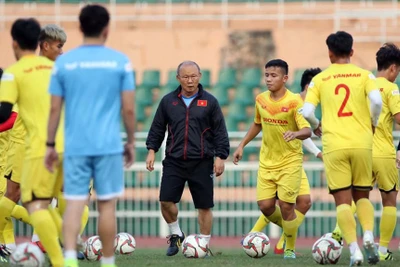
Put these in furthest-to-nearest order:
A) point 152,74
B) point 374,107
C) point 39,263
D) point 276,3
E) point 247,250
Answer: point 276,3, point 152,74, point 247,250, point 374,107, point 39,263

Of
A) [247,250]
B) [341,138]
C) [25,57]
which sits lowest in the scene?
[247,250]

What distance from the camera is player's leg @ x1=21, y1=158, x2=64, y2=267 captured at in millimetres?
8641

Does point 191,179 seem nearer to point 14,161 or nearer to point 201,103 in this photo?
point 201,103

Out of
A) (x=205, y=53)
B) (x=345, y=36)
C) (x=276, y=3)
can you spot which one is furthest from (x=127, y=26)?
(x=345, y=36)

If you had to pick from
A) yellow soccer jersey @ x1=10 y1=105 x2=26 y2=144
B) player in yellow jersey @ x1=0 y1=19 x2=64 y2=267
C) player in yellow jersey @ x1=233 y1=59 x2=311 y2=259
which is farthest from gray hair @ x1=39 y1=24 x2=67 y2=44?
player in yellow jersey @ x1=233 y1=59 x2=311 y2=259

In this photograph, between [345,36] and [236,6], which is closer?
[345,36]

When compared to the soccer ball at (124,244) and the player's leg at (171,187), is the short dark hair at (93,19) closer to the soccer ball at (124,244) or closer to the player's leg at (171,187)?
the soccer ball at (124,244)

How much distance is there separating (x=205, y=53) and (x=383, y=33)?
401cm

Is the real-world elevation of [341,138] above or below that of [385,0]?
below

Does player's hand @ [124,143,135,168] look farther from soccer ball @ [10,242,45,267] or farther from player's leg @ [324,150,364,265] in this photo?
player's leg @ [324,150,364,265]

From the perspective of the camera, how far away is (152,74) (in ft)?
73.4

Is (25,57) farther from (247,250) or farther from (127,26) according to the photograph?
(127,26)

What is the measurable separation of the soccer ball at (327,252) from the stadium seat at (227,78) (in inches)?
462

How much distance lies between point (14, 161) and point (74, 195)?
299cm
